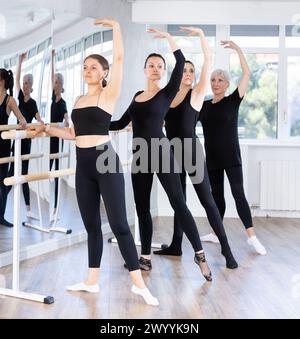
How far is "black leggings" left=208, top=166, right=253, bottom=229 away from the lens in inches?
202

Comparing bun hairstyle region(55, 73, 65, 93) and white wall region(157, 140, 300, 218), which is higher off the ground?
bun hairstyle region(55, 73, 65, 93)

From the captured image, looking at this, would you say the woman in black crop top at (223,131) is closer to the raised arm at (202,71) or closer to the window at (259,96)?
the raised arm at (202,71)

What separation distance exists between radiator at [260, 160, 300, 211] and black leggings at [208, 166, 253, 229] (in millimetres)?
1804

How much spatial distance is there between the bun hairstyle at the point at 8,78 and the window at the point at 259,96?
3288 mm

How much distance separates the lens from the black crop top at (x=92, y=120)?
3.63 metres

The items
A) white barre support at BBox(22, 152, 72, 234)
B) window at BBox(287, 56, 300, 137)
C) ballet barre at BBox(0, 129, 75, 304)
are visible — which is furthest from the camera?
window at BBox(287, 56, 300, 137)

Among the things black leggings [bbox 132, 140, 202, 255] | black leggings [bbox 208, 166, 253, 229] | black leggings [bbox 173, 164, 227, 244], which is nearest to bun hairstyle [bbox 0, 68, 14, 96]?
black leggings [bbox 132, 140, 202, 255]

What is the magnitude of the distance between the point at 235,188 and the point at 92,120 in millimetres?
1843

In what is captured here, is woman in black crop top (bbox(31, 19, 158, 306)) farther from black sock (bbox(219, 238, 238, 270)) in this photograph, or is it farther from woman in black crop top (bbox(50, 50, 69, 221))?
woman in black crop top (bbox(50, 50, 69, 221))

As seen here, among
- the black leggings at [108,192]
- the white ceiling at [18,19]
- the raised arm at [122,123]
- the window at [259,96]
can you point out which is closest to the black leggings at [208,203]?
the raised arm at [122,123]

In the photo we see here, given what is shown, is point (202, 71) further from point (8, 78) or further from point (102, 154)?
point (8, 78)

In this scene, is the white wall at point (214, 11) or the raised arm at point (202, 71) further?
the white wall at point (214, 11)

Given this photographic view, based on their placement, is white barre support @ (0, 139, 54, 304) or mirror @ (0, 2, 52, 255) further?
mirror @ (0, 2, 52, 255)

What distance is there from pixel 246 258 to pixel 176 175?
1192 mm
